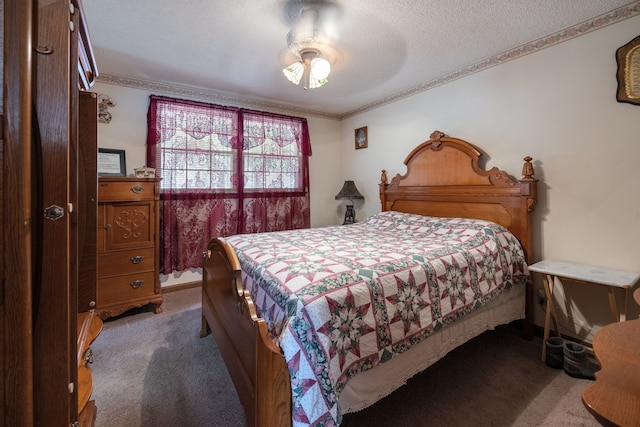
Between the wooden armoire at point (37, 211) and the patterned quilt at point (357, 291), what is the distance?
0.71m

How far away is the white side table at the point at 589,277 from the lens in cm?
169

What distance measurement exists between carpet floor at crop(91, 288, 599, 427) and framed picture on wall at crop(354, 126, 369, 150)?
8.92 feet

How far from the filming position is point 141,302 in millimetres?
2650

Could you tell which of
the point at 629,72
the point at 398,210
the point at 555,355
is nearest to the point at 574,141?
the point at 629,72

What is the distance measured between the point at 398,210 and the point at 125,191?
2.82 metres

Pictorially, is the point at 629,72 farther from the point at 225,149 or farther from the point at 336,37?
the point at 225,149

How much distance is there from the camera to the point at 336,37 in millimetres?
2195

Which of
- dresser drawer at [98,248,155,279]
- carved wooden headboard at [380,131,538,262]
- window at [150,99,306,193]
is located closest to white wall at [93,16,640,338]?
carved wooden headboard at [380,131,538,262]

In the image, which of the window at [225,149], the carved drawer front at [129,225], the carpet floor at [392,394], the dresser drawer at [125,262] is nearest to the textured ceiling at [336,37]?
the window at [225,149]

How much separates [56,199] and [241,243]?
63.2 inches

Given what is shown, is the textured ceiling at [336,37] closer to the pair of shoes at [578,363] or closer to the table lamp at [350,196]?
the table lamp at [350,196]

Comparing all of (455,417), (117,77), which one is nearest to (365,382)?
(455,417)

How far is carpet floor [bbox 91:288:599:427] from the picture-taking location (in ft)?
4.83

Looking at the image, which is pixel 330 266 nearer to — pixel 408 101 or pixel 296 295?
pixel 296 295
